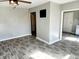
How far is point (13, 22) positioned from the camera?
5.12 m

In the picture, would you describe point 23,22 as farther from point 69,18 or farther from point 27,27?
point 69,18

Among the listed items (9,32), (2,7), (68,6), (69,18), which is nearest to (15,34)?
(9,32)

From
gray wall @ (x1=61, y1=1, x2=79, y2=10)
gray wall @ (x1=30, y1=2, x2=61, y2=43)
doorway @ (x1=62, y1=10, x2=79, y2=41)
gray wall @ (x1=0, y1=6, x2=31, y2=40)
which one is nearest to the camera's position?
gray wall @ (x1=61, y1=1, x2=79, y2=10)

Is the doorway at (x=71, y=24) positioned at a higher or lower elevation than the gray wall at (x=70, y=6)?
lower

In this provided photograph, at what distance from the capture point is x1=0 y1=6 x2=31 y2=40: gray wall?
184 inches

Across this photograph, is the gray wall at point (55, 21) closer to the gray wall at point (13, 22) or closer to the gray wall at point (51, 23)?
the gray wall at point (51, 23)

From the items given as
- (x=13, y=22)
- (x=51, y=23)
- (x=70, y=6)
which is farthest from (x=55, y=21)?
(x=13, y=22)

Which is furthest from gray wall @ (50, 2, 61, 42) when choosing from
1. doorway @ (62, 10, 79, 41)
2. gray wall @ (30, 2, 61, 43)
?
doorway @ (62, 10, 79, 41)

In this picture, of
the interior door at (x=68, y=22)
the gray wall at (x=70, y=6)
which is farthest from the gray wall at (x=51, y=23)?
the interior door at (x=68, y=22)

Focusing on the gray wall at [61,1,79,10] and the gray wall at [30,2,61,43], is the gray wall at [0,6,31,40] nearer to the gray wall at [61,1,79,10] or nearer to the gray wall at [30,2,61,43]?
the gray wall at [30,2,61,43]

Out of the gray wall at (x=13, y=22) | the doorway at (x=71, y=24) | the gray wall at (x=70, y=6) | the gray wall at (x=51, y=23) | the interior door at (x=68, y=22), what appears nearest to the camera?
the gray wall at (x=70, y=6)

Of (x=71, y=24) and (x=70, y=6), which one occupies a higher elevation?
(x=70, y=6)

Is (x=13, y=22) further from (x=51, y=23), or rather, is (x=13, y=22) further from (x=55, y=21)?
(x=55, y=21)

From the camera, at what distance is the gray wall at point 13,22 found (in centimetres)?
468
